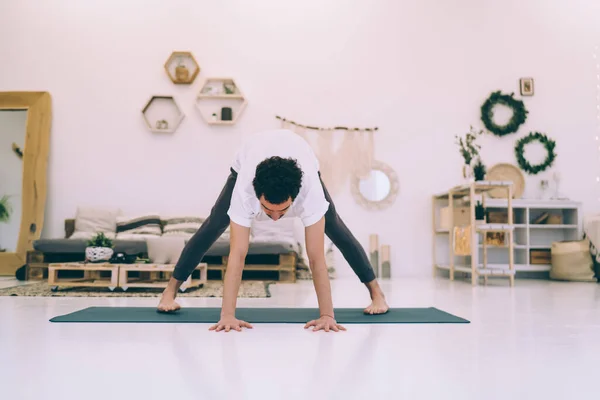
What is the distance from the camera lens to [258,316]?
2502mm

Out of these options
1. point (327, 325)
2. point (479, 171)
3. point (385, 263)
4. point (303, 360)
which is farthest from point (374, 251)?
point (303, 360)

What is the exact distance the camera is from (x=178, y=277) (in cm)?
250

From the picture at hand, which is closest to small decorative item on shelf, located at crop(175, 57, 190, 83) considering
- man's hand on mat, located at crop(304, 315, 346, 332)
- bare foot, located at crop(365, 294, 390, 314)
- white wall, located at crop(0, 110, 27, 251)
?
white wall, located at crop(0, 110, 27, 251)

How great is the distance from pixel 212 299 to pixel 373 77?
3624 millimetres

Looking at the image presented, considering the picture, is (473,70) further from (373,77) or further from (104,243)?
(104,243)

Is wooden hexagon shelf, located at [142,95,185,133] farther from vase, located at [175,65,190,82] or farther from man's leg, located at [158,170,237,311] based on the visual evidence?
man's leg, located at [158,170,237,311]

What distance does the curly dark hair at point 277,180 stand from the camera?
6.10 feet

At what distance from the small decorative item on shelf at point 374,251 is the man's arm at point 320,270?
361 centimetres

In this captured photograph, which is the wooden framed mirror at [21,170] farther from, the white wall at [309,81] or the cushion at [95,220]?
the cushion at [95,220]

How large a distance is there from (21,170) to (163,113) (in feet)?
5.51

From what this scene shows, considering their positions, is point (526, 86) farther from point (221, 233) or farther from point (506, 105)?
point (221, 233)

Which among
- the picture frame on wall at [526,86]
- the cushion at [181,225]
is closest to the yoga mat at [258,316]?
the cushion at [181,225]

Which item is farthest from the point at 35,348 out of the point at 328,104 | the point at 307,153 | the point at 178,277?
the point at 328,104

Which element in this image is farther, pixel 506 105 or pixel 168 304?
pixel 506 105
